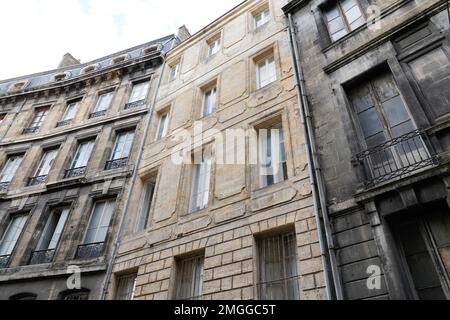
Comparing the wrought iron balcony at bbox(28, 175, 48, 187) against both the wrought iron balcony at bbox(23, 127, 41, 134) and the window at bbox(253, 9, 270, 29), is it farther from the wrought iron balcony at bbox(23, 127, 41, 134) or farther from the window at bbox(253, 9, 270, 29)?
the window at bbox(253, 9, 270, 29)

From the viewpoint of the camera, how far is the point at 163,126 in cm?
1152

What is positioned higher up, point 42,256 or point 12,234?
point 12,234

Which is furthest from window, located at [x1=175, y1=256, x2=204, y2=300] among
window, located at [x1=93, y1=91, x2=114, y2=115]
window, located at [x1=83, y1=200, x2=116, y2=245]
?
window, located at [x1=93, y1=91, x2=114, y2=115]

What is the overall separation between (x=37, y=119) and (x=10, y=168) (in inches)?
117

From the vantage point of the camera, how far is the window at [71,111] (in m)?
14.8

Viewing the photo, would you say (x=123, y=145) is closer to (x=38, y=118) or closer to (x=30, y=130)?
(x=30, y=130)

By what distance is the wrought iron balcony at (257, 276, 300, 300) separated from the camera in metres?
5.51

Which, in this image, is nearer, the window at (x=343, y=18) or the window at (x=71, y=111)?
the window at (x=343, y=18)

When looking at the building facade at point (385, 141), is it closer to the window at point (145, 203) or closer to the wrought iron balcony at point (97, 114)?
the window at point (145, 203)

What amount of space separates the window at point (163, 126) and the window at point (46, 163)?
508 cm

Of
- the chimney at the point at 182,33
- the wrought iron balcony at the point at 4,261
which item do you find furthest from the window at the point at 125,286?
the chimney at the point at 182,33

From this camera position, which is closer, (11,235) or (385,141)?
(385,141)

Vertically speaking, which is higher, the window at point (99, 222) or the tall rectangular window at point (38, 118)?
the tall rectangular window at point (38, 118)

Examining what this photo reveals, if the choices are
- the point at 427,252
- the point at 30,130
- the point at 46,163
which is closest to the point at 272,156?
the point at 427,252
